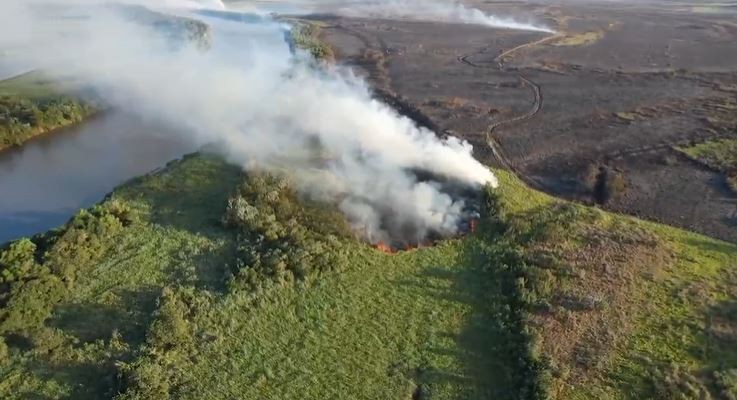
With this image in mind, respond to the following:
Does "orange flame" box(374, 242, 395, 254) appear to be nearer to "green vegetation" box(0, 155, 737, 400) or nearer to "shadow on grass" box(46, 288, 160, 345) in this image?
"green vegetation" box(0, 155, 737, 400)

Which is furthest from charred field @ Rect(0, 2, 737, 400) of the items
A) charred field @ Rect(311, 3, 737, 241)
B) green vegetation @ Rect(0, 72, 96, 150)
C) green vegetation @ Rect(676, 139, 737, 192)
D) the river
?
green vegetation @ Rect(0, 72, 96, 150)

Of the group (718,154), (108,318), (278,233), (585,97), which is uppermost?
(585,97)

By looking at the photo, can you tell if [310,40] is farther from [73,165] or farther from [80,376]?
[80,376]

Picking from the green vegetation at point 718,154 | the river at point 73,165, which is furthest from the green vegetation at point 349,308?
the green vegetation at point 718,154

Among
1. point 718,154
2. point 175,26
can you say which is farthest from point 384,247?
point 175,26

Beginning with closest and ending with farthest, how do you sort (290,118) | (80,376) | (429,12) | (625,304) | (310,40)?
(80,376), (625,304), (290,118), (310,40), (429,12)

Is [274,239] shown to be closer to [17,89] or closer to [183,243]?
[183,243]
